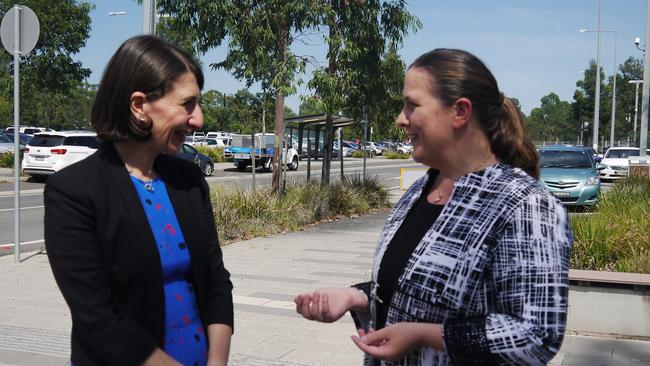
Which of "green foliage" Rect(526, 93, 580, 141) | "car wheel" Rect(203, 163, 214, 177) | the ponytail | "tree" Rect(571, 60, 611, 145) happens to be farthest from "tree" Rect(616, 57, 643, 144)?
the ponytail

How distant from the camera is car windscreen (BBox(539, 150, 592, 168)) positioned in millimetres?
18547

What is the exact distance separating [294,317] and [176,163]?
432 cm

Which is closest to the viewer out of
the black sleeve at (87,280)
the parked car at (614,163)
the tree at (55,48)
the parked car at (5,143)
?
the black sleeve at (87,280)

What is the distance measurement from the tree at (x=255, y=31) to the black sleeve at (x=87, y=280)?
1202cm

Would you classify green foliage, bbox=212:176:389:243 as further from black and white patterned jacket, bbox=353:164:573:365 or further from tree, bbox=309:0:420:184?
black and white patterned jacket, bbox=353:164:573:365

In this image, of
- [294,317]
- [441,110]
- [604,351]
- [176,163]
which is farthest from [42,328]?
[441,110]

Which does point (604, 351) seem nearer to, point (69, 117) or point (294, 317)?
point (294, 317)

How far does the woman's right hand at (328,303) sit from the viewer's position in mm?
2293

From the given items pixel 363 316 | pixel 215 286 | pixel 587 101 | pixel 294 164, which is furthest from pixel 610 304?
pixel 587 101

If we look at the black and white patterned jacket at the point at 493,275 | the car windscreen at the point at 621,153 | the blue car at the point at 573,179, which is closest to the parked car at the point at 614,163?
the car windscreen at the point at 621,153

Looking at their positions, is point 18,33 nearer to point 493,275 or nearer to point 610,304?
point 610,304

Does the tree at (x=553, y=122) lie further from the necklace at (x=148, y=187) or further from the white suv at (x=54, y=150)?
the necklace at (x=148, y=187)

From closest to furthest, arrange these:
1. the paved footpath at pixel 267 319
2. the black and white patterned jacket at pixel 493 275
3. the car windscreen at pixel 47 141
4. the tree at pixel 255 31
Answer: the black and white patterned jacket at pixel 493 275 → the paved footpath at pixel 267 319 → the tree at pixel 255 31 → the car windscreen at pixel 47 141

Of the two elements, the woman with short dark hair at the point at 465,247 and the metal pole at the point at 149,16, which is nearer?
the woman with short dark hair at the point at 465,247
